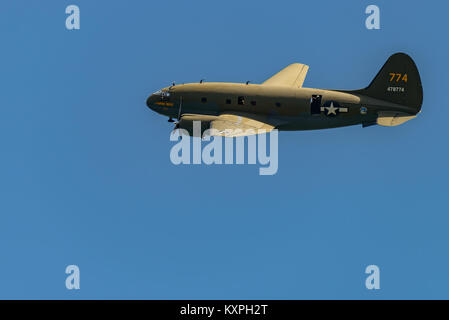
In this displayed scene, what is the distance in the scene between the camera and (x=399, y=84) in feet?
175

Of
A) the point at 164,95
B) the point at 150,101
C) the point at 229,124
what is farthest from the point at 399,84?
the point at 150,101

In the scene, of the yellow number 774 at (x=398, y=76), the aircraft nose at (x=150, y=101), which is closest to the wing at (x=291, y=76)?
the yellow number 774 at (x=398, y=76)

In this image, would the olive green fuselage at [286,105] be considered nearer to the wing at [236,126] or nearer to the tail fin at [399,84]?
the tail fin at [399,84]

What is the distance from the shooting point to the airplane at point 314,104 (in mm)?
53000

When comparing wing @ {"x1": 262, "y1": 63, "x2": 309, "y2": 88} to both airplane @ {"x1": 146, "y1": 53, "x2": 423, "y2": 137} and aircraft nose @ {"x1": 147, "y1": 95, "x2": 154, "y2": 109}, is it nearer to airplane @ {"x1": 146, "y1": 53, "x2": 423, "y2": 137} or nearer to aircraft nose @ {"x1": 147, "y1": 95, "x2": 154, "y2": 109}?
airplane @ {"x1": 146, "y1": 53, "x2": 423, "y2": 137}

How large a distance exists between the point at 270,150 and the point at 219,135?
3475 mm

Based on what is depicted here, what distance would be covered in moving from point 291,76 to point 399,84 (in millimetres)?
8528

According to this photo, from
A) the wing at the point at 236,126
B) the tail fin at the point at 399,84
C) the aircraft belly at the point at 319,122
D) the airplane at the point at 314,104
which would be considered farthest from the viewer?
the tail fin at the point at 399,84

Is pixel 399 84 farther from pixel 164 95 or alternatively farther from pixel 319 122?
pixel 164 95

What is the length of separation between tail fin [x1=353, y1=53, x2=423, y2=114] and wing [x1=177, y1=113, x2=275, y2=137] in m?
6.65

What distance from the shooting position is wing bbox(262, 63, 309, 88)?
5837 cm

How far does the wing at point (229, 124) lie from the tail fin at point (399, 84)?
665 cm

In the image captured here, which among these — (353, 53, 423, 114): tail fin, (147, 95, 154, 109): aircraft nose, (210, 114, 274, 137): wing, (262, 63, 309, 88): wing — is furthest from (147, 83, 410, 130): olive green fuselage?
(262, 63, 309, 88): wing

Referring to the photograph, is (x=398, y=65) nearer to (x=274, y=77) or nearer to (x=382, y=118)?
(x=382, y=118)
